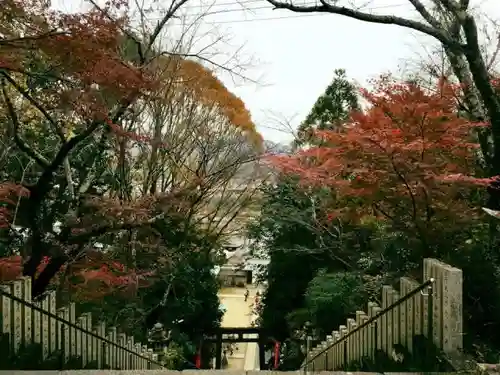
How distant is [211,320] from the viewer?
15.9 m

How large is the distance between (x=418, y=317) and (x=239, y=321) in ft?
63.0

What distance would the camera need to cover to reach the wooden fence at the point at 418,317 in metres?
3.87

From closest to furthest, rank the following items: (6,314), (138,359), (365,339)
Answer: (6,314) → (365,339) → (138,359)

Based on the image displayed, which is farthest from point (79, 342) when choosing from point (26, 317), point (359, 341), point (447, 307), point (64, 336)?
point (447, 307)

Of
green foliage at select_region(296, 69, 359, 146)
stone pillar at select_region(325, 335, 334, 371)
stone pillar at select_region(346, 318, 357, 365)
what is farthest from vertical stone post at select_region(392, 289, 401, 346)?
green foliage at select_region(296, 69, 359, 146)

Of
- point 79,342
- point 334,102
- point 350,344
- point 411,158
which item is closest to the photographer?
point 79,342

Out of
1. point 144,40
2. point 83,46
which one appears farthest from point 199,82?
point 83,46

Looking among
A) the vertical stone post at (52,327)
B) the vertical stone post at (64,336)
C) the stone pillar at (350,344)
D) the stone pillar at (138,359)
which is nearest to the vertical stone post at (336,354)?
the stone pillar at (350,344)

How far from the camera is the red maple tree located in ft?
22.1

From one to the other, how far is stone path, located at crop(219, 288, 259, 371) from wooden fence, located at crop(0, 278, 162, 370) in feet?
44.7

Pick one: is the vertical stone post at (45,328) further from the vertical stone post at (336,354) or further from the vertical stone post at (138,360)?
the vertical stone post at (336,354)

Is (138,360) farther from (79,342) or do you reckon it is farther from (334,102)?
(334,102)

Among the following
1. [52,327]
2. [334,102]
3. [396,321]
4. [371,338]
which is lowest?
[371,338]

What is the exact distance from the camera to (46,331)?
486cm
